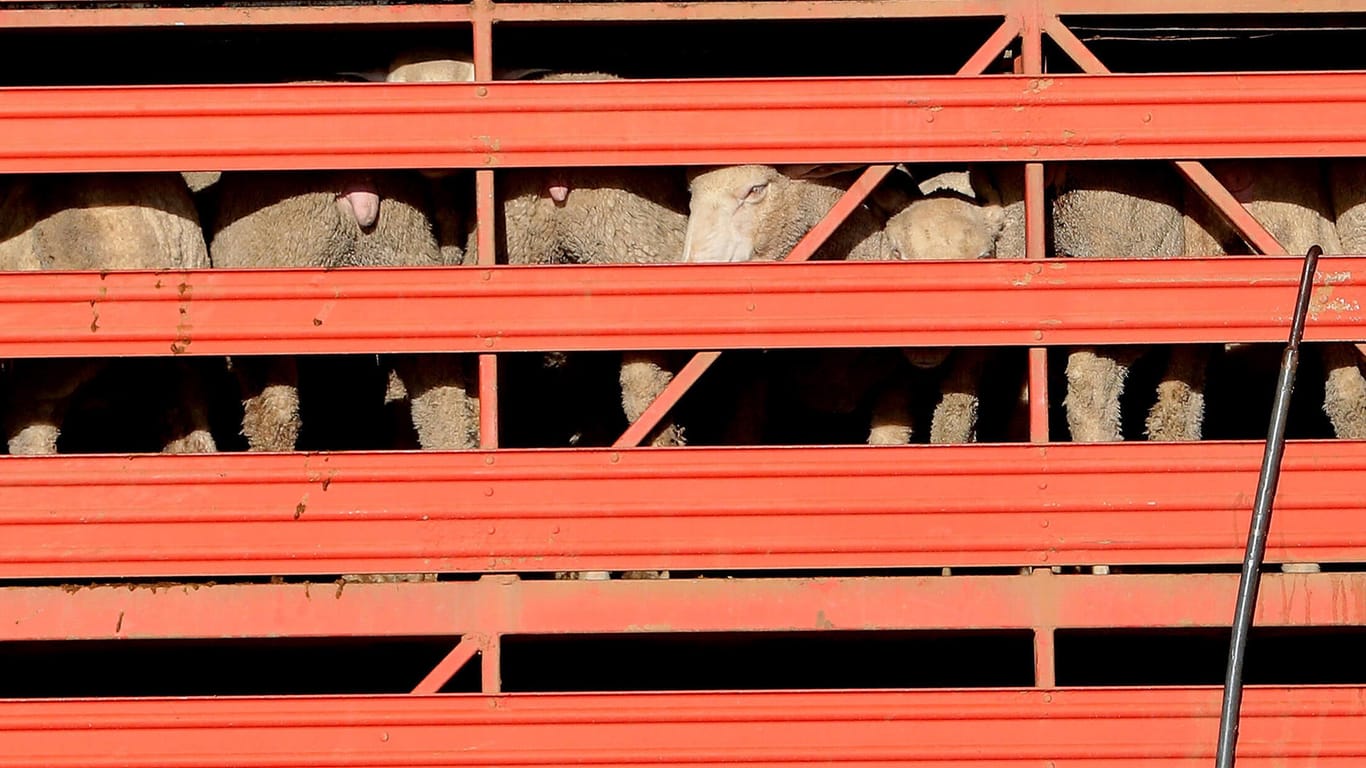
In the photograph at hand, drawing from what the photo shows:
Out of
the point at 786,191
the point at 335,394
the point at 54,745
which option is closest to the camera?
the point at 54,745

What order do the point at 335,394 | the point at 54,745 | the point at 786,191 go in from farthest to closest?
the point at 335,394, the point at 786,191, the point at 54,745

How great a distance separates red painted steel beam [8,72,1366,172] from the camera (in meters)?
5.36

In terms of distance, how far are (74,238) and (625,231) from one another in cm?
189

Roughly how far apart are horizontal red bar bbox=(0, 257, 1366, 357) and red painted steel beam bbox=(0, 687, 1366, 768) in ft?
3.58

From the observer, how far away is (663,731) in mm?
5234

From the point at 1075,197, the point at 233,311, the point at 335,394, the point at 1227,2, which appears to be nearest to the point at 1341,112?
the point at 1227,2

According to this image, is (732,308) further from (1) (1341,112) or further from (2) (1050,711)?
(1) (1341,112)

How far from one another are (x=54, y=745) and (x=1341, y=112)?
4419 mm

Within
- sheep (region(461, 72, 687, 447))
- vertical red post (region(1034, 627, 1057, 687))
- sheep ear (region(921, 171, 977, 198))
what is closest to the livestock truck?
vertical red post (region(1034, 627, 1057, 687))

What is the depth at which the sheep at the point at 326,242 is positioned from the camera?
19.6 ft

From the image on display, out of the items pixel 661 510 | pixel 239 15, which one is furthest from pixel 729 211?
pixel 239 15

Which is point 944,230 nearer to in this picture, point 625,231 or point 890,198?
point 890,198

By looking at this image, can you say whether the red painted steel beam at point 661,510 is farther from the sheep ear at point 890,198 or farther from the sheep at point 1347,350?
the sheep ear at point 890,198

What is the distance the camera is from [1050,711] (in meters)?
5.25
